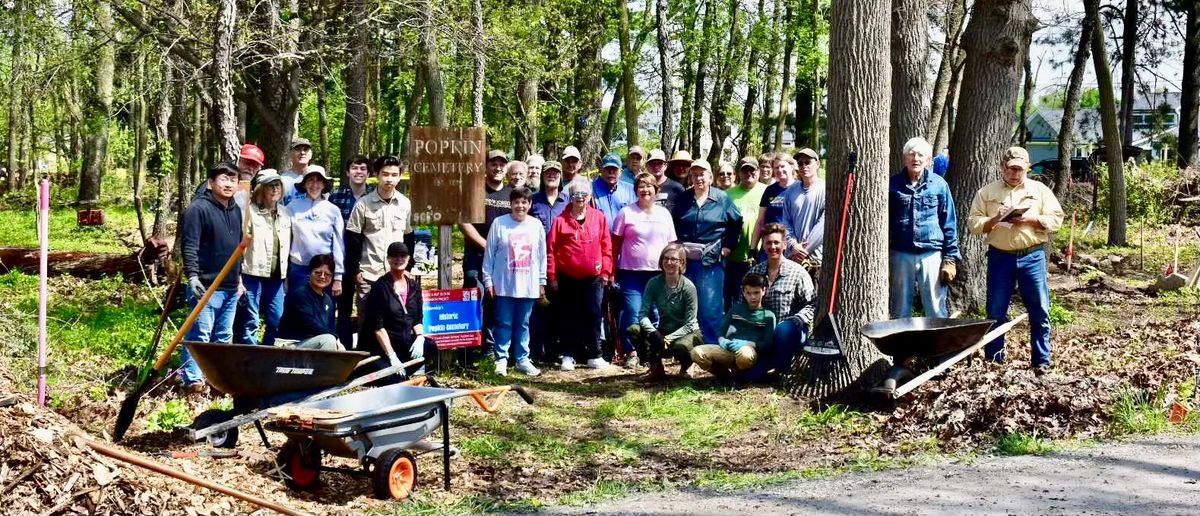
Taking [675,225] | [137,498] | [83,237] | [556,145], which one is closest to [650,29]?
[556,145]

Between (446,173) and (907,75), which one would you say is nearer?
(446,173)

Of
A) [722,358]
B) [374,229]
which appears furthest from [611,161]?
[722,358]

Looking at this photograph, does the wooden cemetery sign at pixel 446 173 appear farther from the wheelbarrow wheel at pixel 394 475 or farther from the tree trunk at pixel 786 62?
the tree trunk at pixel 786 62

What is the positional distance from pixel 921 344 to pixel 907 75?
566 centimetres

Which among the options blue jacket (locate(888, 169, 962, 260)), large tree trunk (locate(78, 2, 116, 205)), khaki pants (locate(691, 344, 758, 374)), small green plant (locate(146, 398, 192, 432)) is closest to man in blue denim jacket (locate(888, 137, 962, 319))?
blue jacket (locate(888, 169, 962, 260))

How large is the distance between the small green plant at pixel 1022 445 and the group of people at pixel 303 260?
4.36m

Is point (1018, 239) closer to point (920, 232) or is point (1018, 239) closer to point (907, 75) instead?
point (920, 232)

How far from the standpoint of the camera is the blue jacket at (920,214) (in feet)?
32.0

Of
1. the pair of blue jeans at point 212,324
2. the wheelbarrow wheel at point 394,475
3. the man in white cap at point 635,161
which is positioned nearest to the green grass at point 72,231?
the man in white cap at point 635,161

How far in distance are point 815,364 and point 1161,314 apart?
21.9 ft

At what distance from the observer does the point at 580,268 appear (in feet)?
35.6

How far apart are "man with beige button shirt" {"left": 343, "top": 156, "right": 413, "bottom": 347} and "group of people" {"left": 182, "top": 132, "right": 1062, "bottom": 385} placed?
0.5 inches

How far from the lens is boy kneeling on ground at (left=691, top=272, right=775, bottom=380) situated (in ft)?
31.8

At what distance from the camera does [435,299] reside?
→ 34.2ft
